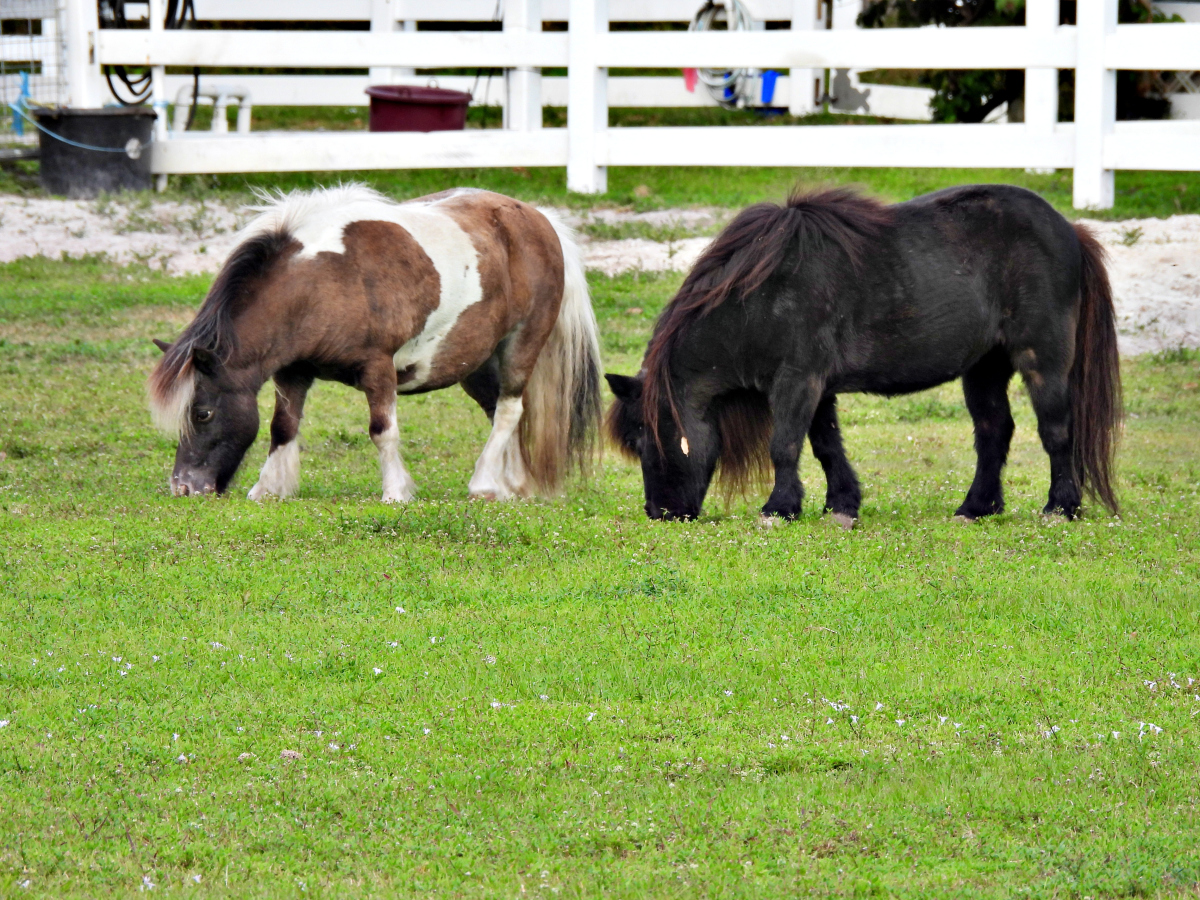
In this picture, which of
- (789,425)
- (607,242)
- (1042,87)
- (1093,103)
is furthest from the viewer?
(1042,87)

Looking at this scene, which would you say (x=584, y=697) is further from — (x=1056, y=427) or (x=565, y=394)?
(x=565, y=394)

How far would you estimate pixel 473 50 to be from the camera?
56.0 ft

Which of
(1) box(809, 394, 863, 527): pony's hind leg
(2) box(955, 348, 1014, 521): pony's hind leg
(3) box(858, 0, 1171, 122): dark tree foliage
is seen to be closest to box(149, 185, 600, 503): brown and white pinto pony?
(1) box(809, 394, 863, 527): pony's hind leg

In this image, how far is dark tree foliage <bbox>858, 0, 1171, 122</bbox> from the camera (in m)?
19.9

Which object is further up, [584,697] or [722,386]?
[722,386]

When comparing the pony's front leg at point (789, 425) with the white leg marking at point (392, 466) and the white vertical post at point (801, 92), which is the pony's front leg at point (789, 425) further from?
the white vertical post at point (801, 92)

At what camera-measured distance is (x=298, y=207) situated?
337 inches

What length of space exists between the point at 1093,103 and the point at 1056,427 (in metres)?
8.54

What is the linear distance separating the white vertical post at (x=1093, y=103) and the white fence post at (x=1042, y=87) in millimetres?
427

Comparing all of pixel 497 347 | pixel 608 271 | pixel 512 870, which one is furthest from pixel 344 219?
pixel 608 271

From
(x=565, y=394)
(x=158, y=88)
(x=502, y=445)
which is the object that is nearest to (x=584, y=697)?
(x=502, y=445)

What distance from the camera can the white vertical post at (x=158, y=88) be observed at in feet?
55.1

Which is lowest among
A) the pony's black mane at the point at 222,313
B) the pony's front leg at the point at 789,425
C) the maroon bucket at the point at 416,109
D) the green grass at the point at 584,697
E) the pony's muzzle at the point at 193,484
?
the green grass at the point at 584,697

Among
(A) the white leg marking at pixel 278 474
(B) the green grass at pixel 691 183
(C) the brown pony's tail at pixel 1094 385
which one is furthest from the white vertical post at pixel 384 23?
(C) the brown pony's tail at pixel 1094 385
